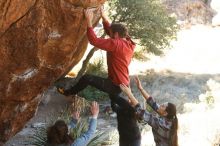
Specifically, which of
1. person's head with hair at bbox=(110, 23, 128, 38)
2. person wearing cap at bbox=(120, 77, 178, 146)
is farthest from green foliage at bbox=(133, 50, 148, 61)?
person wearing cap at bbox=(120, 77, 178, 146)

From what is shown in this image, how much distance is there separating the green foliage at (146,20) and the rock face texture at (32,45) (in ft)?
29.2

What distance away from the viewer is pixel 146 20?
60.1 ft

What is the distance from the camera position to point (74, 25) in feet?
27.3

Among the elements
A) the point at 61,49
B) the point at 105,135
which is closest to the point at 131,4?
the point at 105,135

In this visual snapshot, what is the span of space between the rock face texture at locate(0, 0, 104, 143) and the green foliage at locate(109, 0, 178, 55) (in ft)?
29.2

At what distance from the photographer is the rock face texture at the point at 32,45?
798 centimetres

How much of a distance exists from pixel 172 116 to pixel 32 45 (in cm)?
315

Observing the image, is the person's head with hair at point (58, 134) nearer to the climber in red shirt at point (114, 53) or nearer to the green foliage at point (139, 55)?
the climber in red shirt at point (114, 53)

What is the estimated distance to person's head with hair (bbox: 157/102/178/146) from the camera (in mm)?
6438

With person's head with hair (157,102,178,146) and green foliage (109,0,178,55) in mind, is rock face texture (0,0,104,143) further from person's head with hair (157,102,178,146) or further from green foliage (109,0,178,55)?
green foliage (109,0,178,55)

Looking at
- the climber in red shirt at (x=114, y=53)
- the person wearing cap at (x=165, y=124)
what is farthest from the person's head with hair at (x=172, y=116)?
the climber in red shirt at (x=114, y=53)

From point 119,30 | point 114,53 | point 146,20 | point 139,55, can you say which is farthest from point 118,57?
point 139,55

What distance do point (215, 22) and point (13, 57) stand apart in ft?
75.5

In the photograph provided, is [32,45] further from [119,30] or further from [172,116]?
[172,116]
